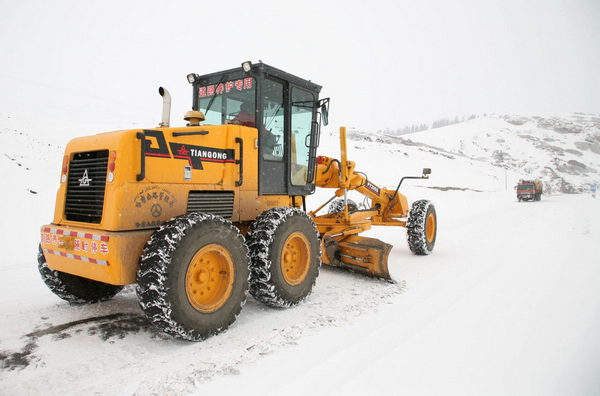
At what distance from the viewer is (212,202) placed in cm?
397

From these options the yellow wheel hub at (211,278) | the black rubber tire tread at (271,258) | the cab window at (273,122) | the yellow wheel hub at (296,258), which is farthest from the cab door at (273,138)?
the yellow wheel hub at (211,278)

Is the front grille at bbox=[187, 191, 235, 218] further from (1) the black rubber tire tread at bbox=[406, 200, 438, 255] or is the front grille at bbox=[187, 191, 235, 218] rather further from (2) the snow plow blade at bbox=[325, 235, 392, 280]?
(1) the black rubber tire tread at bbox=[406, 200, 438, 255]

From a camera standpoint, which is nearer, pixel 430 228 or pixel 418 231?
pixel 418 231

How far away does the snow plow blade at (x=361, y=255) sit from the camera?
17.4ft

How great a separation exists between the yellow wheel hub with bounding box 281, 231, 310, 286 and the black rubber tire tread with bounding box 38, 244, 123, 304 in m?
2.13

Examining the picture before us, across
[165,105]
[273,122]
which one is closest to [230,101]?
[273,122]

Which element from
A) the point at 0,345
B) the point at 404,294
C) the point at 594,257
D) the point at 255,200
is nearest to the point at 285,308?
the point at 255,200

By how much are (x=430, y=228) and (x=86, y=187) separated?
247 inches

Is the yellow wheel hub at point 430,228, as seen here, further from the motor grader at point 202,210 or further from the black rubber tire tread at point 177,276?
the black rubber tire tread at point 177,276

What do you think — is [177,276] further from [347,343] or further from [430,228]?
[430,228]

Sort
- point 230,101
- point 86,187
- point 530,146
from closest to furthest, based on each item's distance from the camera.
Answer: point 86,187, point 230,101, point 530,146

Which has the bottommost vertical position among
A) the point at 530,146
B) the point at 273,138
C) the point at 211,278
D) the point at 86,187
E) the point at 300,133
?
the point at 211,278

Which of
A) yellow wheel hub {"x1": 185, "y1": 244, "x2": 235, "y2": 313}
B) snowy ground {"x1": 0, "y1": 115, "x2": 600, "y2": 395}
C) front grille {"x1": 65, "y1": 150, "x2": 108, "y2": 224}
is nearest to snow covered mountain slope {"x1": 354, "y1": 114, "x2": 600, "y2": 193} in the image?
snowy ground {"x1": 0, "y1": 115, "x2": 600, "y2": 395}

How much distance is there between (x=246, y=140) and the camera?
13.7ft
